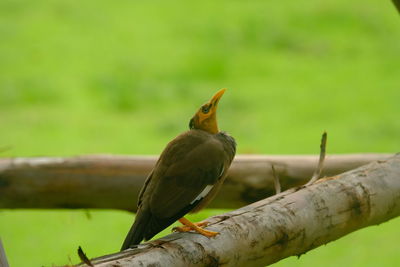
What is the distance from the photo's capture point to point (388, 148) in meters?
4.04

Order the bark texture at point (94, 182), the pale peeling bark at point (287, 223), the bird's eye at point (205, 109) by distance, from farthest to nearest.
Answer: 1. the bark texture at point (94, 182)
2. the bird's eye at point (205, 109)
3. the pale peeling bark at point (287, 223)

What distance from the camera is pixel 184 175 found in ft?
5.06

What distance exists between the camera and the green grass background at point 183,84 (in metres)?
3.61

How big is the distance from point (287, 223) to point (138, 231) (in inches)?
13.1

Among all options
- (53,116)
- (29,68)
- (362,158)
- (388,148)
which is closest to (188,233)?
(362,158)

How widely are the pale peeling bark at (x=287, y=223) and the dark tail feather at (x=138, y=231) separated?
40 mm

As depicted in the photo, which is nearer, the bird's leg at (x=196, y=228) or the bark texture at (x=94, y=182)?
the bird's leg at (x=196, y=228)

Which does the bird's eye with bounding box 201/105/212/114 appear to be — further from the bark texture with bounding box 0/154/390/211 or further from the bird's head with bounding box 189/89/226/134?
the bark texture with bounding box 0/154/390/211

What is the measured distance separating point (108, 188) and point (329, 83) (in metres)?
2.81

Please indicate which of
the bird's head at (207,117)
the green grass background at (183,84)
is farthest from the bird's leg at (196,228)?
the green grass background at (183,84)

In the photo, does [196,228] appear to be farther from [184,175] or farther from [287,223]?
[287,223]

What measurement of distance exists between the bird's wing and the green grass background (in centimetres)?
178

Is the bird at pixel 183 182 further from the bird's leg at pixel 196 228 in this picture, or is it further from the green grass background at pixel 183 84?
the green grass background at pixel 183 84

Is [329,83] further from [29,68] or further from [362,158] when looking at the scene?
[362,158]
